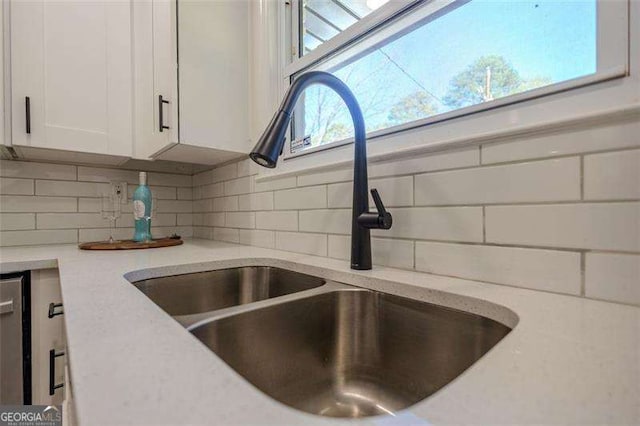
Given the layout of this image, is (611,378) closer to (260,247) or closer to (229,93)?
(260,247)

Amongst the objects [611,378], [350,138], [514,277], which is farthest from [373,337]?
[350,138]

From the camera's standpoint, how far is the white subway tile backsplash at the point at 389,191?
2.60 feet

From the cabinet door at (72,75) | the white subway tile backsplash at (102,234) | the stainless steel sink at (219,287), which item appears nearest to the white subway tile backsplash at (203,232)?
the white subway tile backsplash at (102,234)

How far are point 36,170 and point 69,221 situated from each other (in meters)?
0.28

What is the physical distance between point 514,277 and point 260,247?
3.22 feet

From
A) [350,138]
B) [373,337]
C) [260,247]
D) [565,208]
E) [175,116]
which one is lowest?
[373,337]

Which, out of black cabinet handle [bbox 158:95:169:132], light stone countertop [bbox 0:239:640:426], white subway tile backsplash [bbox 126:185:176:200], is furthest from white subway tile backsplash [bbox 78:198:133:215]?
light stone countertop [bbox 0:239:640:426]

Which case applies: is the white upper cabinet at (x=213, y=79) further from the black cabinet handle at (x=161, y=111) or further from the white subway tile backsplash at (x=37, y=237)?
the white subway tile backsplash at (x=37, y=237)

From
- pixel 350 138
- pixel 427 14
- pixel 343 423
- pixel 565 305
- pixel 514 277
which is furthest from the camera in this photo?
pixel 350 138

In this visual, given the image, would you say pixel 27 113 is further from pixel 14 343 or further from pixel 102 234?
pixel 14 343

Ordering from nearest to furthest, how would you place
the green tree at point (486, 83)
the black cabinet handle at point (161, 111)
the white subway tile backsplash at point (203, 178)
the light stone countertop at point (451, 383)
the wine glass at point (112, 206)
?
the light stone countertop at point (451, 383), the green tree at point (486, 83), the black cabinet handle at point (161, 111), the wine glass at point (112, 206), the white subway tile backsplash at point (203, 178)

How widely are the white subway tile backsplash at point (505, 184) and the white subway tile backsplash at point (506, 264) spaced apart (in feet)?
0.34

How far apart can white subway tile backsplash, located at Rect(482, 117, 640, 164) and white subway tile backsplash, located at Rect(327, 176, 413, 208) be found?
20 cm

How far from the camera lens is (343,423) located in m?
0.22
